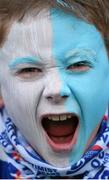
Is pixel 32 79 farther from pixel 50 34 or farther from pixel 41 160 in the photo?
pixel 41 160

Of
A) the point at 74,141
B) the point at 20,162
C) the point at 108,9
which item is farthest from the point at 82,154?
the point at 108,9

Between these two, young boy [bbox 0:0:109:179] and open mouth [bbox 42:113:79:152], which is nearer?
young boy [bbox 0:0:109:179]

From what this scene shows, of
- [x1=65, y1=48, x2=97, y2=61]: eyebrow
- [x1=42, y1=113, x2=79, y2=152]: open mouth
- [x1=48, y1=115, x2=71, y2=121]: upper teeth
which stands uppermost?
[x1=65, y1=48, x2=97, y2=61]: eyebrow

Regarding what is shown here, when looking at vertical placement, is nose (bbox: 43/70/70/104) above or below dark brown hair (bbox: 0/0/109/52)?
below

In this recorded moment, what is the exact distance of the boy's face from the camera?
4.26 feet

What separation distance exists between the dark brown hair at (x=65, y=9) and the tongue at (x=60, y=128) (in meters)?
0.27

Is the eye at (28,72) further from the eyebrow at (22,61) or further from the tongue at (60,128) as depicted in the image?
the tongue at (60,128)

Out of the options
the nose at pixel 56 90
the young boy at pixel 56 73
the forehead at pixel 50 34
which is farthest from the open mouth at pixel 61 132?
the forehead at pixel 50 34

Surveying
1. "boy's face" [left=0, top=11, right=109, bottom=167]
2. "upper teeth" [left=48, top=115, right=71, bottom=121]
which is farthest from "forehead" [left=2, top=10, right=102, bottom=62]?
"upper teeth" [left=48, top=115, right=71, bottom=121]

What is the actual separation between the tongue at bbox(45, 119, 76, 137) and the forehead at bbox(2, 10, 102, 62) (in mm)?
239

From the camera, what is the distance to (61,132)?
1.44 m

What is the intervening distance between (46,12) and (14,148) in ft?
1.63

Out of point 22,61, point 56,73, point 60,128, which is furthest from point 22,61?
point 60,128

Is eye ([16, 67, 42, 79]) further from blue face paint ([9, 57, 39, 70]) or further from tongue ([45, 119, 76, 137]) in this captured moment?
tongue ([45, 119, 76, 137])
